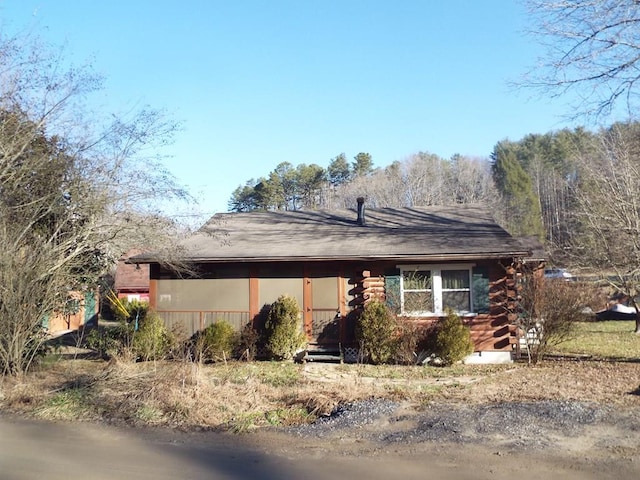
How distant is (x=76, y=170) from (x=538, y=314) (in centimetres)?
1061

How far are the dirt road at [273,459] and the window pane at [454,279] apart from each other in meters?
8.43

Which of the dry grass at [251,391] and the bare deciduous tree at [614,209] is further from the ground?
the bare deciduous tree at [614,209]

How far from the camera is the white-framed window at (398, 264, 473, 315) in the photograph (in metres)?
14.6

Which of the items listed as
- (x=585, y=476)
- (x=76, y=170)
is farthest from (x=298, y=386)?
(x=76, y=170)

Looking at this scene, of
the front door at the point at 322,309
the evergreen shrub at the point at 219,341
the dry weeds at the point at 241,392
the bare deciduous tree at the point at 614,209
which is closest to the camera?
the dry weeds at the point at 241,392

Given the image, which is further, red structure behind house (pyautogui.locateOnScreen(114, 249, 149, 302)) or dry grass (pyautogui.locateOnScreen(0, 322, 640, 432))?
red structure behind house (pyautogui.locateOnScreen(114, 249, 149, 302))

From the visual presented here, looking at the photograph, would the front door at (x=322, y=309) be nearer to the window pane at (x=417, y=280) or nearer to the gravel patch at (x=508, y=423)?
the window pane at (x=417, y=280)

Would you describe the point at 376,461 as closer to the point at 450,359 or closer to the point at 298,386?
the point at 298,386

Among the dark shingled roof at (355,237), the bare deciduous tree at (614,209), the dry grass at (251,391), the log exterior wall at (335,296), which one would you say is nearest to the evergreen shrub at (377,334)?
the log exterior wall at (335,296)

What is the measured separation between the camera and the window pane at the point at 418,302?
14.4 meters

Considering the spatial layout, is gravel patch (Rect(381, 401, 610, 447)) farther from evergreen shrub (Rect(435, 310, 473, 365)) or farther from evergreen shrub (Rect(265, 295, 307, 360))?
evergreen shrub (Rect(265, 295, 307, 360))

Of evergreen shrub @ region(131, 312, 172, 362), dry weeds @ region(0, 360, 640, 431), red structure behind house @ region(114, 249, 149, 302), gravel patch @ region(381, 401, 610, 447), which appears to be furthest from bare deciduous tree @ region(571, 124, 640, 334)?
red structure behind house @ region(114, 249, 149, 302)

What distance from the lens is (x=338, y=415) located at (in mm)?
7828

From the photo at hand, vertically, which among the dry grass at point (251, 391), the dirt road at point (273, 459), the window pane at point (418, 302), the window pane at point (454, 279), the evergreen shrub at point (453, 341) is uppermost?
the window pane at point (454, 279)
